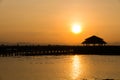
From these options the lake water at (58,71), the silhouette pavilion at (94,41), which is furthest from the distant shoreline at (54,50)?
the lake water at (58,71)

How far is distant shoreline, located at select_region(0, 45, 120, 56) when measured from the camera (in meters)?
96.4

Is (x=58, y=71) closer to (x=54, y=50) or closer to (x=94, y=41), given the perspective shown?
(x=94, y=41)

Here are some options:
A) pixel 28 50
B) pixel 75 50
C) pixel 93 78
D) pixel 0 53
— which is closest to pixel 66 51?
pixel 75 50

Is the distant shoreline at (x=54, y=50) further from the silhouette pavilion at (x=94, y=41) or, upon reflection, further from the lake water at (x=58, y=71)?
the lake water at (x=58, y=71)

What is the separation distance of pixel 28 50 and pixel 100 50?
19.5 metres

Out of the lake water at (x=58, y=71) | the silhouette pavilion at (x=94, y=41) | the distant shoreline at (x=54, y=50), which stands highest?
the silhouette pavilion at (x=94, y=41)

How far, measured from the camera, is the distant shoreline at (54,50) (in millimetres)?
96406

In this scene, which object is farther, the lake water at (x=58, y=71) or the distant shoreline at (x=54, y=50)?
the distant shoreline at (x=54, y=50)

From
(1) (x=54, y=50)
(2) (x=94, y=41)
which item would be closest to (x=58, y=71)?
(2) (x=94, y=41)

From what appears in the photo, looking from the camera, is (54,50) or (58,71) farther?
(54,50)

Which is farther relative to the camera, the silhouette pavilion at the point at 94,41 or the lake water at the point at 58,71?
the silhouette pavilion at the point at 94,41

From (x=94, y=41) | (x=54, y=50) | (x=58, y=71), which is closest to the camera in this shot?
(x=58, y=71)

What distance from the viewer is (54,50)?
348ft

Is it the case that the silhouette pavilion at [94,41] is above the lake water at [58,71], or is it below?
above
